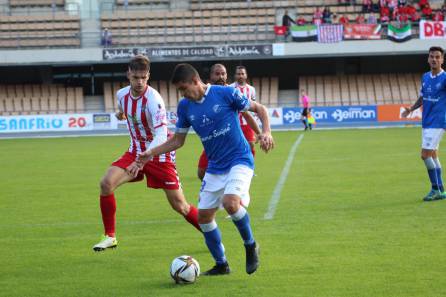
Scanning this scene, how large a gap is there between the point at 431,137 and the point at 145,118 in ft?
17.1

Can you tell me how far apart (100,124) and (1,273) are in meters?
30.1

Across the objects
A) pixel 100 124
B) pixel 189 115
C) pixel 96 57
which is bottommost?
pixel 100 124

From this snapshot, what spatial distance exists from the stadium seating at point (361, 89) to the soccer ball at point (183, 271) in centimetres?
3611

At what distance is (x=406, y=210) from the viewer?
34.4 feet

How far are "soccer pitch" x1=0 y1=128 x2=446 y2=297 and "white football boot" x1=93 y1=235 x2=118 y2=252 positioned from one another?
101mm

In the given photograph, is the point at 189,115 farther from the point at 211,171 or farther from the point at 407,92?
the point at 407,92

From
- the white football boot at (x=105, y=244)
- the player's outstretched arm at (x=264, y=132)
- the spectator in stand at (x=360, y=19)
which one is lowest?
the white football boot at (x=105, y=244)

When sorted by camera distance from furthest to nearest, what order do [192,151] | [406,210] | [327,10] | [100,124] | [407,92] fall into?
[407,92] < [327,10] < [100,124] < [192,151] < [406,210]

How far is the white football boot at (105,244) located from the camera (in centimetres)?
812

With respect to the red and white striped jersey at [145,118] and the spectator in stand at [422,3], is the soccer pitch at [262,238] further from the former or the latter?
the spectator in stand at [422,3]

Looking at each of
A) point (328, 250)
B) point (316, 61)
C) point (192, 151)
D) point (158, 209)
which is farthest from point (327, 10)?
point (328, 250)

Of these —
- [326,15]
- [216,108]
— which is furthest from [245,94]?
[326,15]

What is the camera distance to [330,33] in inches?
1555

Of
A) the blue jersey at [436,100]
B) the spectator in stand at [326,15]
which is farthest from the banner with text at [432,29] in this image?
the blue jersey at [436,100]
